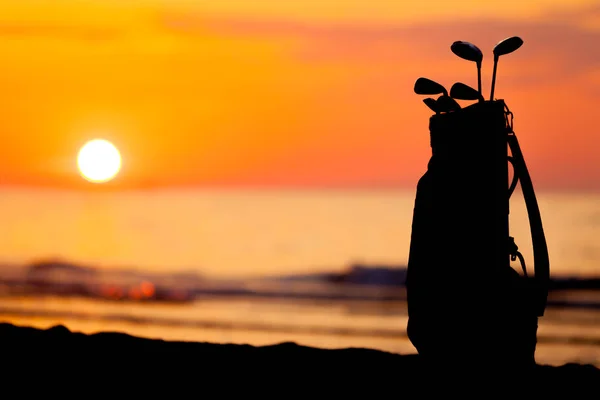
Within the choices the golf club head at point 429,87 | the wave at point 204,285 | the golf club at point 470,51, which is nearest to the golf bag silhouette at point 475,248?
the golf club head at point 429,87

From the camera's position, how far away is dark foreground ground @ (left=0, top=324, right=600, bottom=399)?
7.04m

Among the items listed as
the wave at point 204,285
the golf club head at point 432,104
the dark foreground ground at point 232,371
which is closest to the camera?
the golf club head at point 432,104

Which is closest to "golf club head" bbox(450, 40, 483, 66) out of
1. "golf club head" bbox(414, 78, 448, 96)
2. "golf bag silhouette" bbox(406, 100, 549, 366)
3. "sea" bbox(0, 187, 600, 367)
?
"golf club head" bbox(414, 78, 448, 96)

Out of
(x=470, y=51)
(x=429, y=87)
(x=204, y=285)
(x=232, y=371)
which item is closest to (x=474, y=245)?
(x=429, y=87)

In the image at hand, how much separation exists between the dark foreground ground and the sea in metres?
6.51

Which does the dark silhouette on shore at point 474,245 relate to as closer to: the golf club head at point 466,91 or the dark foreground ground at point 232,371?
the golf club head at point 466,91

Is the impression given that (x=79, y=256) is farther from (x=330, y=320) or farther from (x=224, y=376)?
(x=224, y=376)

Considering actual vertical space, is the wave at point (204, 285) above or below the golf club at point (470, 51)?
above

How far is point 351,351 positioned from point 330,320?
10.3 metres

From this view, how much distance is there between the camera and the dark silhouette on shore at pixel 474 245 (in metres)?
6.26

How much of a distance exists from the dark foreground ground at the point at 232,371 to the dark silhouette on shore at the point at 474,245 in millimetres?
176

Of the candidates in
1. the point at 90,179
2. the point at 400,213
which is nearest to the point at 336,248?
the point at 400,213

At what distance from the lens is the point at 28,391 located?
700 centimetres

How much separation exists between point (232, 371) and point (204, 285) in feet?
65.5
